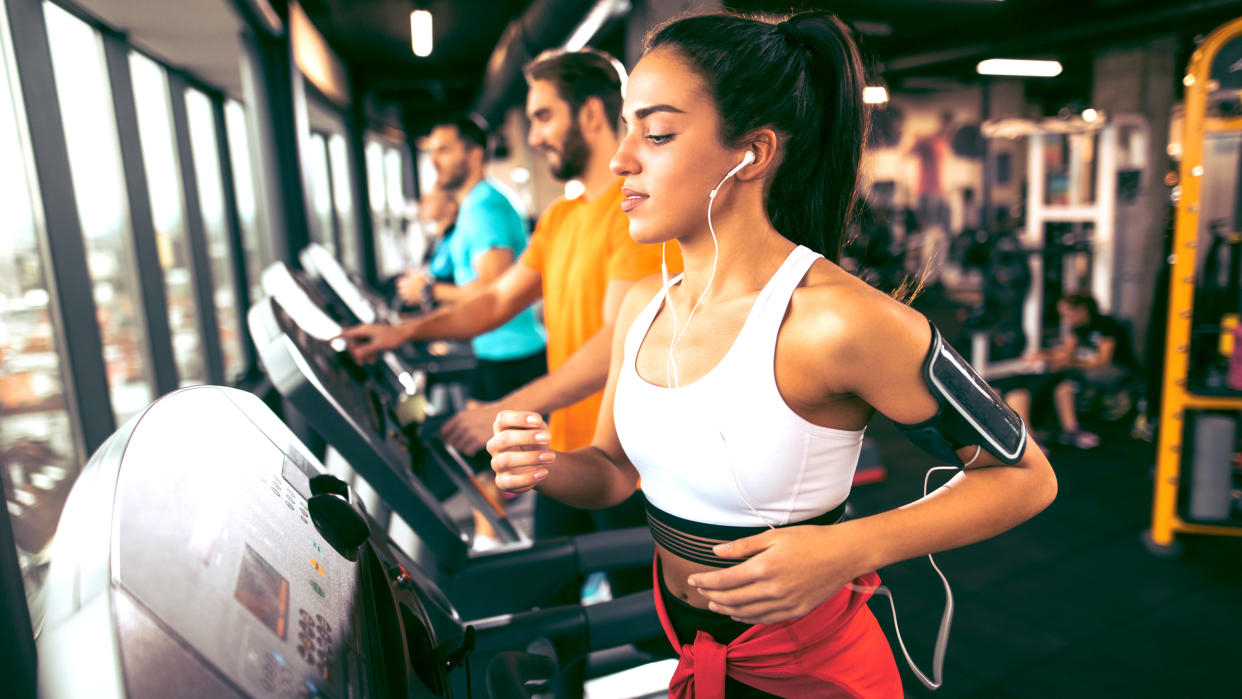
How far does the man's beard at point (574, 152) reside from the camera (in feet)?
6.57

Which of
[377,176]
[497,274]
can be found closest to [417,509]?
[497,274]

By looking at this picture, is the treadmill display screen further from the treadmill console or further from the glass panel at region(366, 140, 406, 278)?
the glass panel at region(366, 140, 406, 278)

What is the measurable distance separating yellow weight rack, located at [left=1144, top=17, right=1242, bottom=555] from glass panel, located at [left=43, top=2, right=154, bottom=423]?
13.9 ft

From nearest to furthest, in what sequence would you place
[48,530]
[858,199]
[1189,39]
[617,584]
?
[858,199]
[617,584]
[48,530]
[1189,39]

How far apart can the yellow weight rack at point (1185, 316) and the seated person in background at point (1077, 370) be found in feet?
4.72

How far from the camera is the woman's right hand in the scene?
0.84 m

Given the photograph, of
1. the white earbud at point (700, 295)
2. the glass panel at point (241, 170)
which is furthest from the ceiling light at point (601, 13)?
the white earbud at point (700, 295)

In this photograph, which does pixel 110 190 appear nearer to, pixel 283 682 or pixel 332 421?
pixel 332 421

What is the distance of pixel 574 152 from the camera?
2.01 m

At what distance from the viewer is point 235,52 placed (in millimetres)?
4105

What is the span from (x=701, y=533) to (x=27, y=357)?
2.63m

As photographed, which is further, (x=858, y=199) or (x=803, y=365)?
(x=858, y=199)

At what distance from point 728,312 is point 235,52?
14.0 ft

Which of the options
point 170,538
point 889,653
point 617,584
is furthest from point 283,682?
point 617,584
